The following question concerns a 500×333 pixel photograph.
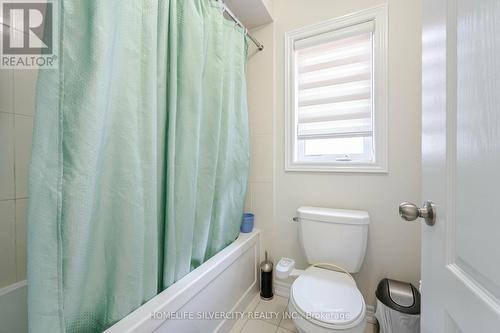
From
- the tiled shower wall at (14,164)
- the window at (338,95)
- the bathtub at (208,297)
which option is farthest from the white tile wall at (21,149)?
the window at (338,95)

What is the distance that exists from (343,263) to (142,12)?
157cm

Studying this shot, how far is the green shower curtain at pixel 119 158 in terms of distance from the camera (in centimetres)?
53

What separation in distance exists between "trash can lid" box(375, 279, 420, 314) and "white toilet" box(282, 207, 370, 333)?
0.16 meters

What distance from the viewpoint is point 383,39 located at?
4.12 feet

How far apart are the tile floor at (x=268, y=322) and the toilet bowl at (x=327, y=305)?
0.39 meters

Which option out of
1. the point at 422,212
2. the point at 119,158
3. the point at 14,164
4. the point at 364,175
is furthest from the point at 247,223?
the point at 14,164

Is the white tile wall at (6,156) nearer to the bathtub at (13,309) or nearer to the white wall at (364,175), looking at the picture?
the bathtub at (13,309)

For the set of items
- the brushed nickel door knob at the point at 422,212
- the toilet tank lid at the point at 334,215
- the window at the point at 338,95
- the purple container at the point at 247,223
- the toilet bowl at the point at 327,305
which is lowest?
the toilet bowl at the point at 327,305

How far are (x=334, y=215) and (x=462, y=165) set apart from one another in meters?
0.90

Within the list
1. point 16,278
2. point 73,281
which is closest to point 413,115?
point 73,281

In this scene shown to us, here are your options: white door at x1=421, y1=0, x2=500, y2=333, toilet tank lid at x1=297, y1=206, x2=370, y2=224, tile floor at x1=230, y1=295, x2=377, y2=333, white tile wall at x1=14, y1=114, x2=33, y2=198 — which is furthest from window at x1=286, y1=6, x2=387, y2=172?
white tile wall at x1=14, y1=114, x2=33, y2=198

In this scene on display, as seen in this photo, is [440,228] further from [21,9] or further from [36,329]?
[21,9]

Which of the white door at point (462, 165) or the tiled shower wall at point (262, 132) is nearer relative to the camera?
the white door at point (462, 165)

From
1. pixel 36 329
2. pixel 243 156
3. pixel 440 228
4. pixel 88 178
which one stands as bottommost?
pixel 36 329
